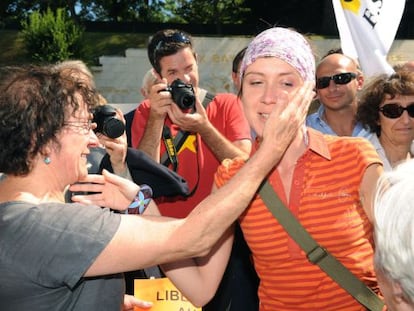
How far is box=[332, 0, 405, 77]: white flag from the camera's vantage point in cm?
439

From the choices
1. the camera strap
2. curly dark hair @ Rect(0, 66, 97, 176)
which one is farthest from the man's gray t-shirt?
the camera strap

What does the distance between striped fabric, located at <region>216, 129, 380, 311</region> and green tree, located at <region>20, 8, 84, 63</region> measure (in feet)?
49.3

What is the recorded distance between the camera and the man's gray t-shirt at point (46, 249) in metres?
1.64

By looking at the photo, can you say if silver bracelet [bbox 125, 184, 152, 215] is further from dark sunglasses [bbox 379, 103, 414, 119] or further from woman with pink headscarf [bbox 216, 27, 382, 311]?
dark sunglasses [bbox 379, 103, 414, 119]

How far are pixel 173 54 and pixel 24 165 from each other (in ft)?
6.03

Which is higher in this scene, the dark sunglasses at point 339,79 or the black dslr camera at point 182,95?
the black dslr camera at point 182,95

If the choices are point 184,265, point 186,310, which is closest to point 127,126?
point 186,310

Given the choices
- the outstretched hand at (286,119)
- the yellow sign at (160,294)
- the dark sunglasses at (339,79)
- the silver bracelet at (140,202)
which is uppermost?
the outstretched hand at (286,119)

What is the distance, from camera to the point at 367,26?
448cm

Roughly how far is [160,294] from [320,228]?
1.02 metres

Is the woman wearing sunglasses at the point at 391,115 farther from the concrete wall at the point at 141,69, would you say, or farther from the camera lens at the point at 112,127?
the concrete wall at the point at 141,69

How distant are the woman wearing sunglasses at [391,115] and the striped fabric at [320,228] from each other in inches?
49.0

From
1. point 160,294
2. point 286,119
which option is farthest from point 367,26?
point 286,119

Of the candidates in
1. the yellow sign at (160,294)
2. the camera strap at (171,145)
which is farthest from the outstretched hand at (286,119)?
the camera strap at (171,145)
